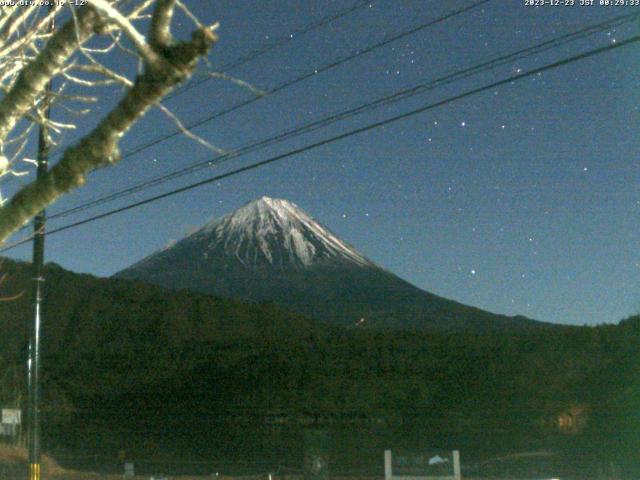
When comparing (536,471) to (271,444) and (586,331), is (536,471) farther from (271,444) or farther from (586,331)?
(586,331)

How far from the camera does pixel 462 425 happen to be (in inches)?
2418

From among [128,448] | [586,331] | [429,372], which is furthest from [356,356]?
[128,448]

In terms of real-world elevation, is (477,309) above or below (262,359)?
above

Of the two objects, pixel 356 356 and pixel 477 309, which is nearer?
pixel 356 356

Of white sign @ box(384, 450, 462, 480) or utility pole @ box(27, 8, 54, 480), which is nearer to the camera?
utility pole @ box(27, 8, 54, 480)

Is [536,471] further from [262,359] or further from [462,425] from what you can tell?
[262,359]

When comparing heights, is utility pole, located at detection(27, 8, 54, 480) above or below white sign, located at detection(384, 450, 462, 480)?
above

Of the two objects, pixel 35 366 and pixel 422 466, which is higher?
pixel 35 366

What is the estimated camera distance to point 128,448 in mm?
43844

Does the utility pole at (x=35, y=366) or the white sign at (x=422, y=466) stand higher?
the utility pole at (x=35, y=366)

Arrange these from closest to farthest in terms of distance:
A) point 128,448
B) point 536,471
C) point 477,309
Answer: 1. point 536,471
2. point 128,448
3. point 477,309

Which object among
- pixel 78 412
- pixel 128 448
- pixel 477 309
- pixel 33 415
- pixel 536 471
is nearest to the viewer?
pixel 33 415

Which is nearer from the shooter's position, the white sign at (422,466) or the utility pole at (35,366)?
the utility pole at (35,366)

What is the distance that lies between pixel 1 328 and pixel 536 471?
75.7 metres
